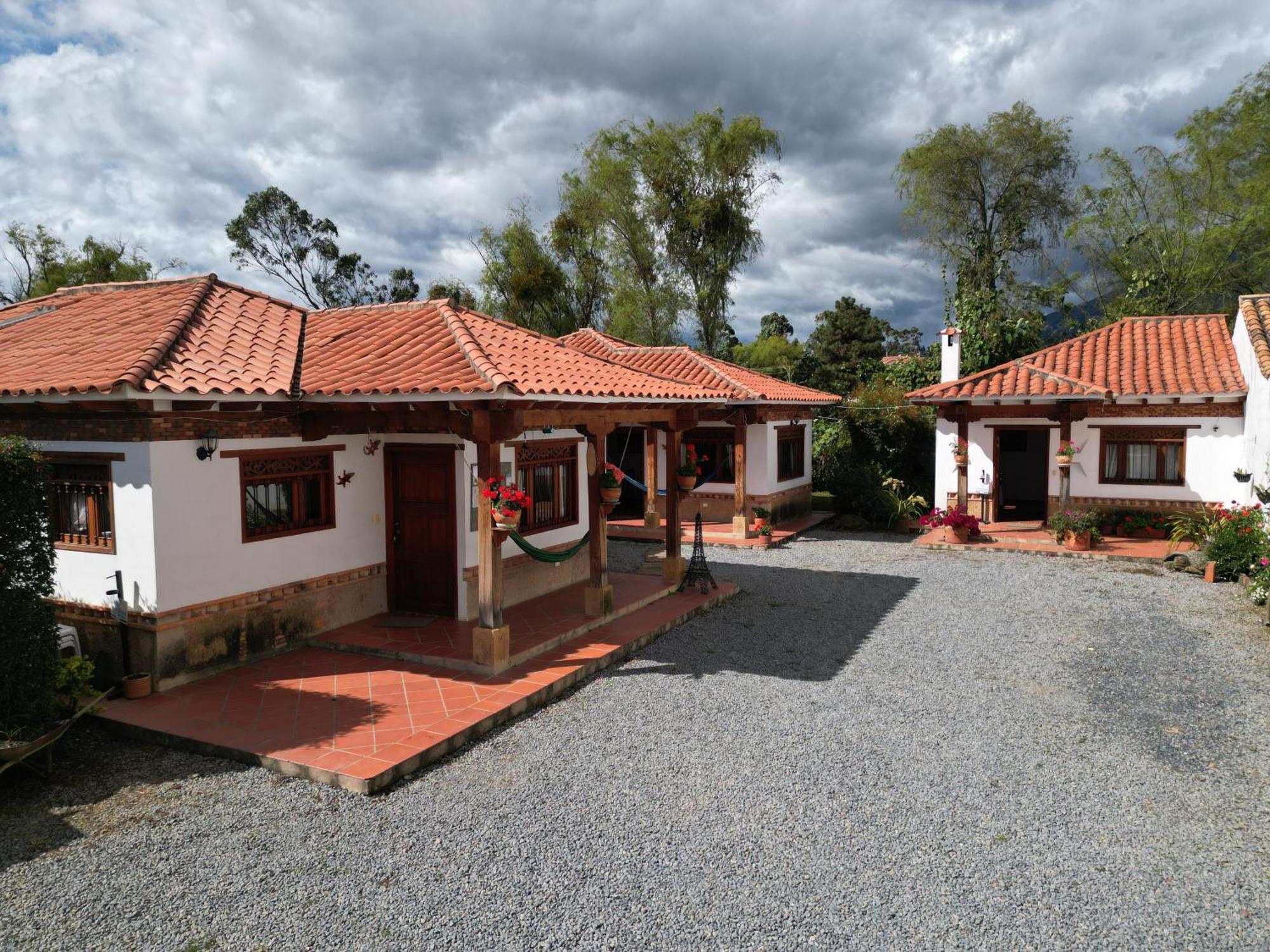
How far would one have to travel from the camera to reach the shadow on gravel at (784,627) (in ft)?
26.6

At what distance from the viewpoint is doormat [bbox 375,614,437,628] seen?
8766 mm

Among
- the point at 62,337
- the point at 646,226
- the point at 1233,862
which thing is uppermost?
the point at 646,226

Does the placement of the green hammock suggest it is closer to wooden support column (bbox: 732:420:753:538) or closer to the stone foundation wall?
the stone foundation wall

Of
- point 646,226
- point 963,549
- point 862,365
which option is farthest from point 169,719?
point 862,365

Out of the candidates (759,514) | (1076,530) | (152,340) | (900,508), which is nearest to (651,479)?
(759,514)

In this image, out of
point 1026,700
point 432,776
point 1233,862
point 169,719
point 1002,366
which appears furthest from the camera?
point 1002,366

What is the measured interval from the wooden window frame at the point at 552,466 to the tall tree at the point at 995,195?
21.7 metres

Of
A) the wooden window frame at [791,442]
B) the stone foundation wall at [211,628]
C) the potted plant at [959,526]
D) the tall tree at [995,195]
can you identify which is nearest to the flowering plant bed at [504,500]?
the stone foundation wall at [211,628]

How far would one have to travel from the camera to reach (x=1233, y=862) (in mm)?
4449

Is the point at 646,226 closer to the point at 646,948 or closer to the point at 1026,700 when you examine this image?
the point at 1026,700

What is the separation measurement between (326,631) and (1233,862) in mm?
7916

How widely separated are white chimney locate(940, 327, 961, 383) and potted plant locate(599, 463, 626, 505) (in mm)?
11606

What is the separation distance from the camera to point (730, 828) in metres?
4.83

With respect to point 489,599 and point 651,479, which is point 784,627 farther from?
point 651,479
